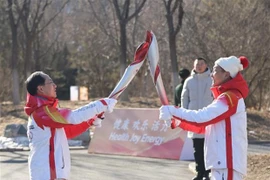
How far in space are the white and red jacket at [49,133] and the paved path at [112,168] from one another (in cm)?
557

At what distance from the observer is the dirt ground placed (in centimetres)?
1088

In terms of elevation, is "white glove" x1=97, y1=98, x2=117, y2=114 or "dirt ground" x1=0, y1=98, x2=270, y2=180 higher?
"white glove" x1=97, y1=98, x2=117, y2=114

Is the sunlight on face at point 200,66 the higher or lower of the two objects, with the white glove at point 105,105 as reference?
higher

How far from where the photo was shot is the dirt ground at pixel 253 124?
10.9 meters

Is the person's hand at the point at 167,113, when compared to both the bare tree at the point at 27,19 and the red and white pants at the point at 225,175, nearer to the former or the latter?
the red and white pants at the point at 225,175

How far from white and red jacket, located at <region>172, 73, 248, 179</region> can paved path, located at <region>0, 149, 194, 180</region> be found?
558 cm

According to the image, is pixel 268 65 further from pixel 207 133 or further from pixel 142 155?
pixel 207 133

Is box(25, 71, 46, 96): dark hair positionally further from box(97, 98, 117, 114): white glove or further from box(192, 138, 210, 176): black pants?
box(192, 138, 210, 176): black pants

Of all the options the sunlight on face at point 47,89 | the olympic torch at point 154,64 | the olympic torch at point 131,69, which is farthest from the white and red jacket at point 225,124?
the sunlight on face at point 47,89

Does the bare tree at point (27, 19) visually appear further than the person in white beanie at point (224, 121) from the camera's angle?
Yes

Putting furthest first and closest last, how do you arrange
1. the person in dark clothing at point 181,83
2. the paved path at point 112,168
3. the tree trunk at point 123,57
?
the tree trunk at point 123,57 → the person in dark clothing at point 181,83 → the paved path at point 112,168

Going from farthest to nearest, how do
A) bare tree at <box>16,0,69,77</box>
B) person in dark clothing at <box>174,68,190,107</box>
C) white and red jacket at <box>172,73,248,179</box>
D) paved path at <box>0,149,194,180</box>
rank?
bare tree at <box>16,0,69,77</box>, person in dark clothing at <box>174,68,190,107</box>, paved path at <box>0,149,194,180</box>, white and red jacket at <box>172,73,248,179</box>

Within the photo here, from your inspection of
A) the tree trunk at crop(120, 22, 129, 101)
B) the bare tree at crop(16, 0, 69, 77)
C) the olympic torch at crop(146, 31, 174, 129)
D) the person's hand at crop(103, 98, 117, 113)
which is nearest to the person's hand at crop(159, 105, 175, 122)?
the olympic torch at crop(146, 31, 174, 129)

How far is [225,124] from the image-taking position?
5922 millimetres
